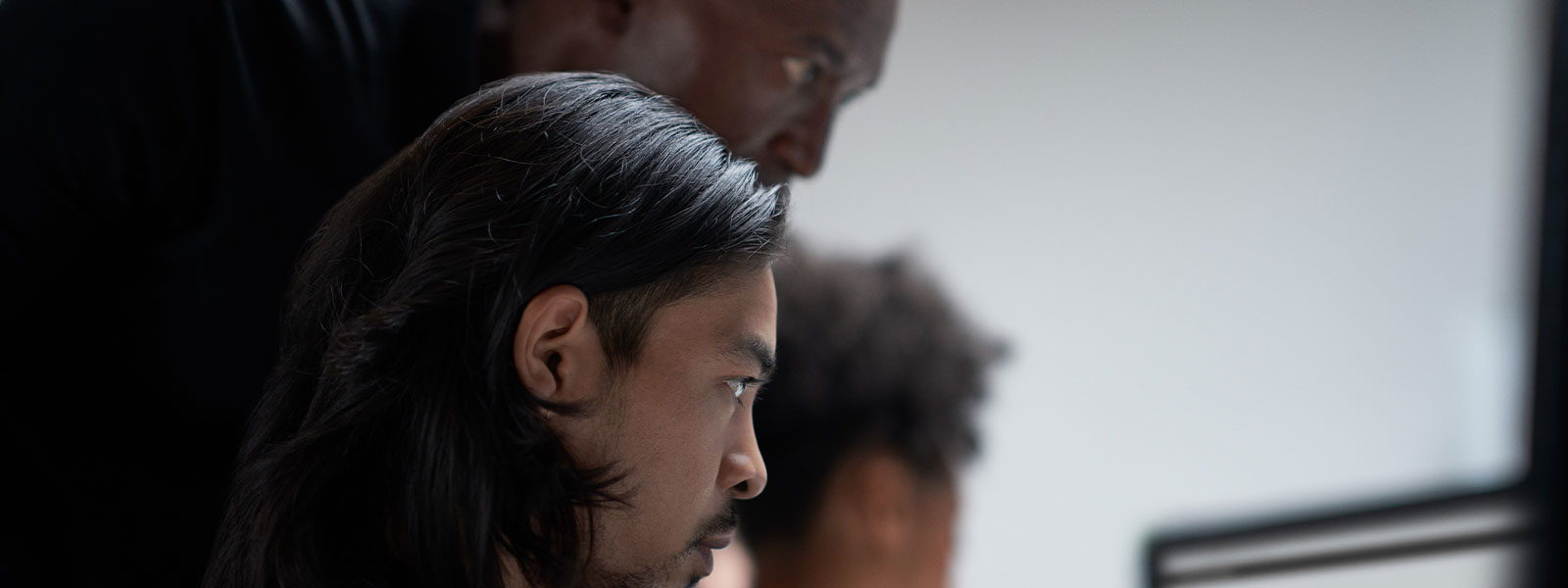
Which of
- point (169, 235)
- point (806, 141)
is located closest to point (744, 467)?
point (806, 141)

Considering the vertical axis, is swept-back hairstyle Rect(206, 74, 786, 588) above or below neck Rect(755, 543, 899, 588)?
Result: above

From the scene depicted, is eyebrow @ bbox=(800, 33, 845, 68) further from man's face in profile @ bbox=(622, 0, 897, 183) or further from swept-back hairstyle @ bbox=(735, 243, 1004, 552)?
swept-back hairstyle @ bbox=(735, 243, 1004, 552)

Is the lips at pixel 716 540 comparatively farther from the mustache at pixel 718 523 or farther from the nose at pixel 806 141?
the nose at pixel 806 141

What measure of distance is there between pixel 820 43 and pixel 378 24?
29cm

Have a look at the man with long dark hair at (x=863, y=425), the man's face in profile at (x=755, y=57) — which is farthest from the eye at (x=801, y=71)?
the man with long dark hair at (x=863, y=425)

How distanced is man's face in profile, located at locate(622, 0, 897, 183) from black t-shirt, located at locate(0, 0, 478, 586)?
0.13 metres

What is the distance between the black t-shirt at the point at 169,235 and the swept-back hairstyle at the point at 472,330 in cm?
15

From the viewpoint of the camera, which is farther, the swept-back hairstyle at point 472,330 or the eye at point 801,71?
the eye at point 801,71

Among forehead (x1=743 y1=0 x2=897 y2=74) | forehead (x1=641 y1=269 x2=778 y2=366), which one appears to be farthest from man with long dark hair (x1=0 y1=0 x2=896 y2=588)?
forehead (x1=641 y1=269 x2=778 y2=366)

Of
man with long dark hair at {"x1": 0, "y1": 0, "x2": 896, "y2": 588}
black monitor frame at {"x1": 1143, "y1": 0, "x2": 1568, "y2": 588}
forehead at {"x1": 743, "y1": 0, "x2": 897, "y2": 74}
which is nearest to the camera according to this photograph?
black monitor frame at {"x1": 1143, "y1": 0, "x2": 1568, "y2": 588}

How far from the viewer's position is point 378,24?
2.81 feet

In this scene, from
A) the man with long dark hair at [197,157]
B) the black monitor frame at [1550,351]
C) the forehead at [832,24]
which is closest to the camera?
the black monitor frame at [1550,351]

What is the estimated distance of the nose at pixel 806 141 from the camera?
3.04 ft

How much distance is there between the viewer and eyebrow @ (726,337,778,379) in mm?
716
